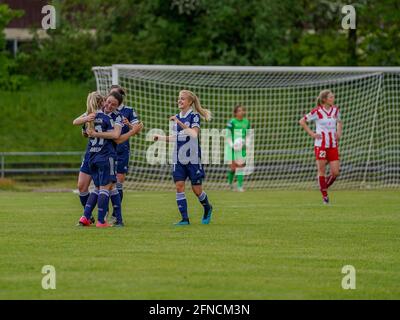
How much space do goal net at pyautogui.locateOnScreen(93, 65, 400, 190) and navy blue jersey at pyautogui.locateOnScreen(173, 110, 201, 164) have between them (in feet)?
40.4

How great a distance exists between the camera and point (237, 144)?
86.5 ft

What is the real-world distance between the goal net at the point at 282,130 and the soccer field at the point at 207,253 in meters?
9.65

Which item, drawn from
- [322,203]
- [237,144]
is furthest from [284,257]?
[237,144]

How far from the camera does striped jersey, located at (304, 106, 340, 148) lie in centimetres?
2002

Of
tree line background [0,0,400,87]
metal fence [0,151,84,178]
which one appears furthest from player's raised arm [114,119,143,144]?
tree line background [0,0,400,87]

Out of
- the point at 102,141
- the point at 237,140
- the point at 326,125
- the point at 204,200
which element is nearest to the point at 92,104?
the point at 102,141

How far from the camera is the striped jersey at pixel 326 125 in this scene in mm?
20016

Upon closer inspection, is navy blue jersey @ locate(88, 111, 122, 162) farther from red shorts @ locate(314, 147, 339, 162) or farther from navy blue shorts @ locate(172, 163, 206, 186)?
red shorts @ locate(314, 147, 339, 162)

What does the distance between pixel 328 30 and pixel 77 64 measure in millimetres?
9563

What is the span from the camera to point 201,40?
39.5m

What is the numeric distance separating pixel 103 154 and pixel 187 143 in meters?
1.10

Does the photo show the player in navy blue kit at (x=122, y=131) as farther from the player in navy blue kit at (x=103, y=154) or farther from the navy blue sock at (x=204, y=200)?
the navy blue sock at (x=204, y=200)

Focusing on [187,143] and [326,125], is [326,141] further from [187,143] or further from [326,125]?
[187,143]
